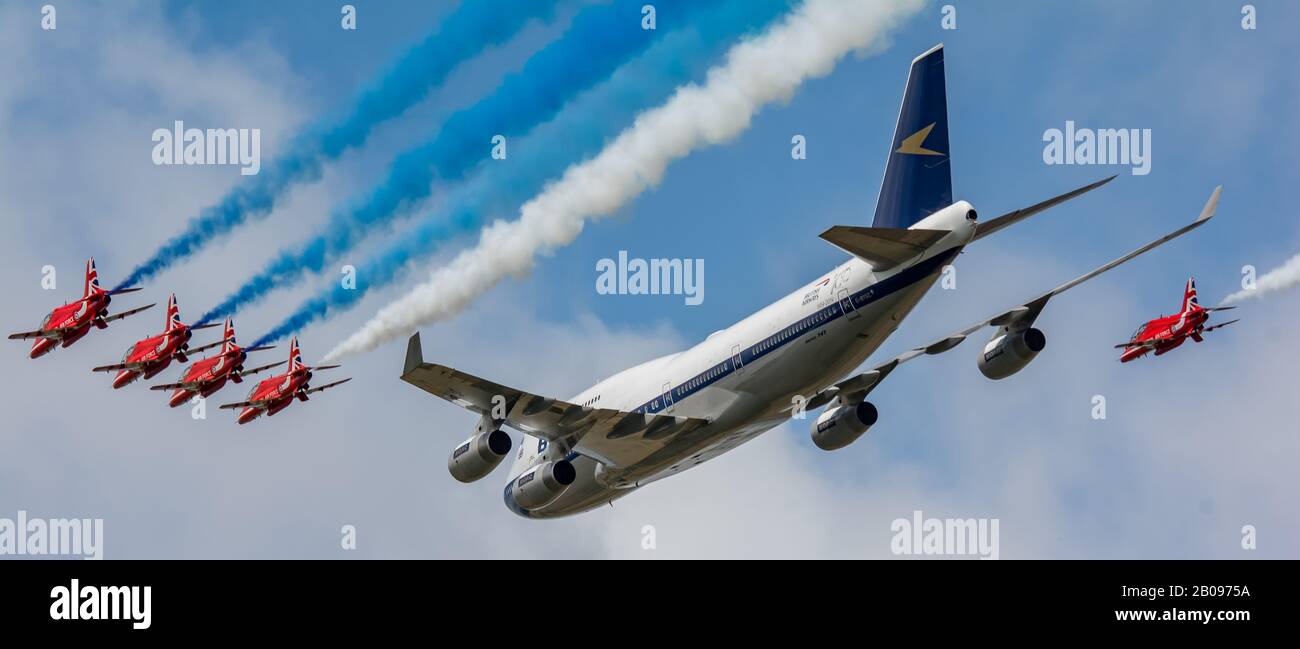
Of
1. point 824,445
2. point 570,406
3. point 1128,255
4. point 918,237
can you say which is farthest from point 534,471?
point 1128,255

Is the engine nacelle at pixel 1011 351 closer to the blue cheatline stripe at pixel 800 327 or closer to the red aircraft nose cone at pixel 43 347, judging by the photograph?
the blue cheatline stripe at pixel 800 327

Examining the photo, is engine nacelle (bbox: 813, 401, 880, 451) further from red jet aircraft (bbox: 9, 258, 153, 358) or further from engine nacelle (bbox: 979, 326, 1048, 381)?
red jet aircraft (bbox: 9, 258, 153, 358)

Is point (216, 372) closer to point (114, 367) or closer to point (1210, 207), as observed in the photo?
point (114, 367)

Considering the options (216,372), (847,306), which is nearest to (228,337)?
(216,372)

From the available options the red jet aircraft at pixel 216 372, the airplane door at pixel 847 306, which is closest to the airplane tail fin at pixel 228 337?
the red jet aircraft at pixel 216 372

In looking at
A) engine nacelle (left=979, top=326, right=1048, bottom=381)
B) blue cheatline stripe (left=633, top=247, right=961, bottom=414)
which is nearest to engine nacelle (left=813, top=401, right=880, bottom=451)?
engine nacelle (left=979, top=326, right=1048, bottom=381)
